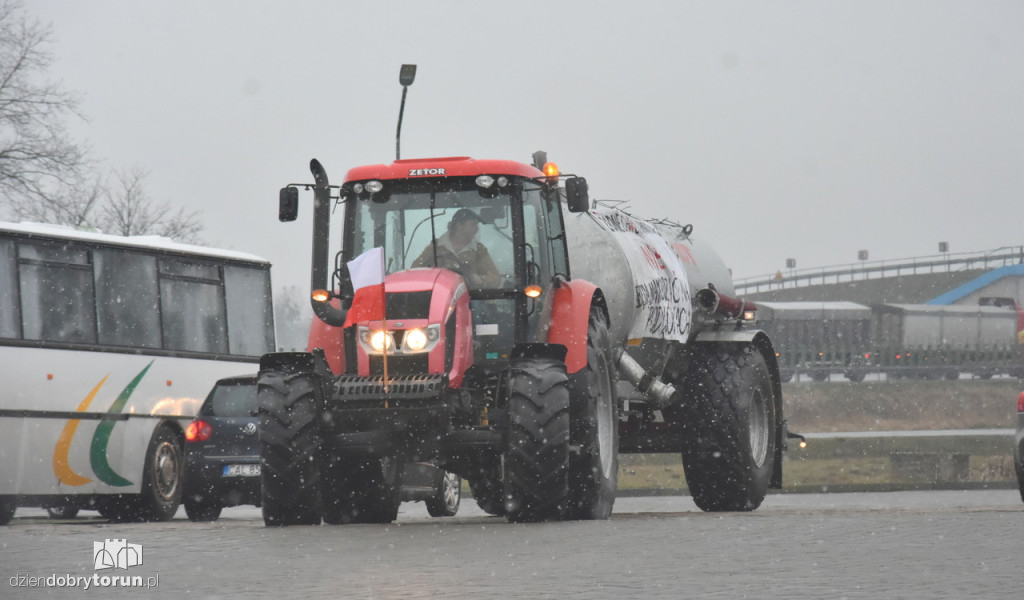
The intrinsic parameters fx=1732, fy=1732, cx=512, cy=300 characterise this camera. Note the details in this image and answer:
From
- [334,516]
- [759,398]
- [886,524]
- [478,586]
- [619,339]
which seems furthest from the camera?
[759,398]

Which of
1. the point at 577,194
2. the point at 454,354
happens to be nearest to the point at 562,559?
the point at 454,354

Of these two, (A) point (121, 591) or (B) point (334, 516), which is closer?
(A) point (121, 591)

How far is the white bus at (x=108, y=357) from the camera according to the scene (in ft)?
62.4

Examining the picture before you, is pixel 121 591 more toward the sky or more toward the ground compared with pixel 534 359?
more toward the ground

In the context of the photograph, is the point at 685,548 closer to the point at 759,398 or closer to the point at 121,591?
the point at 121,591

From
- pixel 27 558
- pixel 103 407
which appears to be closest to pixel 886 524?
pixel 27 558

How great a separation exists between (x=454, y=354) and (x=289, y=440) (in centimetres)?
151

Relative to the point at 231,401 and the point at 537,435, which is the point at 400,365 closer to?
the point at 537,435

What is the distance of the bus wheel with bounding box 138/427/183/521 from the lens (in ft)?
69.7

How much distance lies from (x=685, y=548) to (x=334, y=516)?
5.35 meters

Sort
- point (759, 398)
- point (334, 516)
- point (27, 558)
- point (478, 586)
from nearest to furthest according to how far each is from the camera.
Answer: point (478, 586)
point (27, 558)
point (334, 516)
point (759, 398)

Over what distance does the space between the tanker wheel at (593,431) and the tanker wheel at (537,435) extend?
0.70 meters

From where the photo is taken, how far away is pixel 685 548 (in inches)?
455

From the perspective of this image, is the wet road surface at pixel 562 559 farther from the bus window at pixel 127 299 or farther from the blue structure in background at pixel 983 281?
the blue structure in background at pixel 983 281
